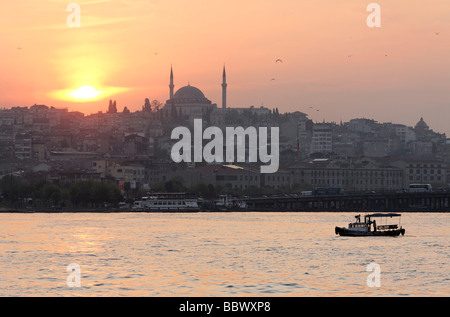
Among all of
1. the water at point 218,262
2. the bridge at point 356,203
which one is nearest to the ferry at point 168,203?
the bridge at point 356,203

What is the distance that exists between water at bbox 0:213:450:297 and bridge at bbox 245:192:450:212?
159 ft

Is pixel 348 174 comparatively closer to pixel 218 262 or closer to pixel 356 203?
pixel 356 203

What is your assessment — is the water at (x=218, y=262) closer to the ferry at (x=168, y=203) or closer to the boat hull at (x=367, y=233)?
the boat hull at (x=367, y=233)

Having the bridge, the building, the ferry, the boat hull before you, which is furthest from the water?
the building

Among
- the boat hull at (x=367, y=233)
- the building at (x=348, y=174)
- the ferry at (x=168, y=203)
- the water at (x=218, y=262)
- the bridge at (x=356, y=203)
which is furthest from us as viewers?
the building at (x=348, y=174)

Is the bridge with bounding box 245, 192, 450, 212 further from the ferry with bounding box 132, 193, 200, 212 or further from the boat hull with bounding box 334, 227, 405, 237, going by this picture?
the boat hull with bounding box 334, 227, 405, 237

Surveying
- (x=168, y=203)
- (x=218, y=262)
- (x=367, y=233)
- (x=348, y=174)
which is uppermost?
(x=348, y=174)

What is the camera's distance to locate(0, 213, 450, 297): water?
3816 centimetres

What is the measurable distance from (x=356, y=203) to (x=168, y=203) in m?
23.9

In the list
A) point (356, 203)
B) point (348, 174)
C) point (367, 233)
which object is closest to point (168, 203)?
point (356, 203)

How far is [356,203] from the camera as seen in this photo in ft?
428

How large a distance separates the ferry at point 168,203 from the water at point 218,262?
41.6 metres

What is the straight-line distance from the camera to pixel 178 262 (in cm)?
4788

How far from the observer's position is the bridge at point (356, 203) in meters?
124
